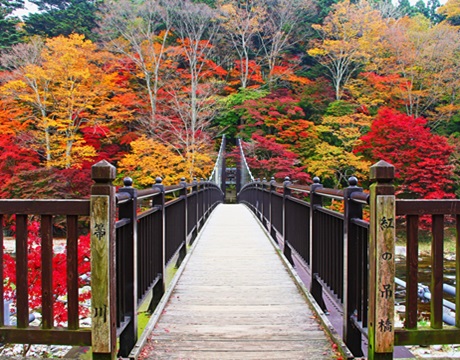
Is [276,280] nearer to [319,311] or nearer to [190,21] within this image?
[319,311]

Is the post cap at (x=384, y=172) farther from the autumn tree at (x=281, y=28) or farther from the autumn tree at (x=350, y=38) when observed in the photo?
the autumn tree at (x=281, y=28)

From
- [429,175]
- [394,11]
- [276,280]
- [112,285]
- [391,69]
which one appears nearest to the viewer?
[112,285]

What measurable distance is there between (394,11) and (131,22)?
2017 centimetres

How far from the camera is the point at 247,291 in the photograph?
381cm

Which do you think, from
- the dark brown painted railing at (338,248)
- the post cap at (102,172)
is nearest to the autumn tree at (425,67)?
the dark brown painted railing at (338,248)

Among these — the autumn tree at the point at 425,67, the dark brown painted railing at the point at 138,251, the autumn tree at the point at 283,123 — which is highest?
the autumn tree at the point at 425,67

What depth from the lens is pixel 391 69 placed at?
2277 centimetres

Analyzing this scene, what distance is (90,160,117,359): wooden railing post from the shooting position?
1.93 metres

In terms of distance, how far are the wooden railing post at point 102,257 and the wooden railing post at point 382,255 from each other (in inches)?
51.1

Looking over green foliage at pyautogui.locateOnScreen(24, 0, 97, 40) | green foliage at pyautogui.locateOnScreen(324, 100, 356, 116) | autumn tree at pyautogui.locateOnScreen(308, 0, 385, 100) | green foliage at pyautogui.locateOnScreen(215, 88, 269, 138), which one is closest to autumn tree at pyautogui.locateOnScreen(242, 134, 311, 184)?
green foliage at pyautogui.locateOnScreen(324, 100, 356, 116)

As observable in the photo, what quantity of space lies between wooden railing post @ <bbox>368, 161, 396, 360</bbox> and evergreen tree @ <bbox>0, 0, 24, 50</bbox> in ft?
79.7

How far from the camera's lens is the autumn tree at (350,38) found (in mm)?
23550

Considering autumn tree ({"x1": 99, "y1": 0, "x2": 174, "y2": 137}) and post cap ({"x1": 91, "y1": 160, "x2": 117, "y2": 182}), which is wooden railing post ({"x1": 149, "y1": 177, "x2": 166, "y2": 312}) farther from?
autumn tree ({"x1": 99, "y1": 0, "x2": 174, "y2": 137})

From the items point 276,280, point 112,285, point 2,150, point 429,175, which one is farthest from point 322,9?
point 112,285
